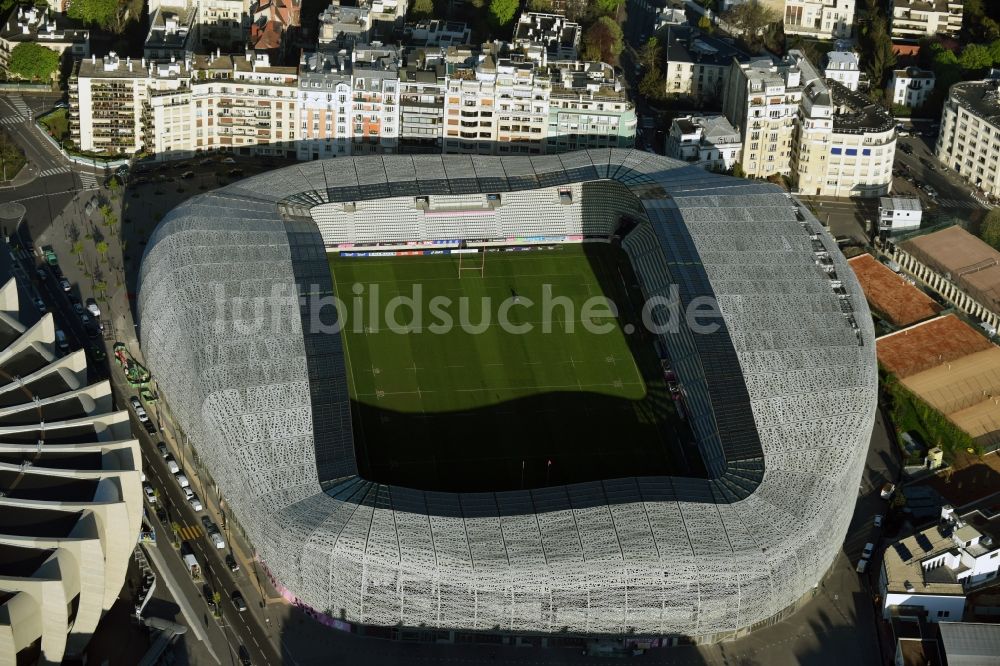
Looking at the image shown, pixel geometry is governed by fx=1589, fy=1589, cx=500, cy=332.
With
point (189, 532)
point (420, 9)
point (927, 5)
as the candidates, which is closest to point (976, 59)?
point (927, 5)

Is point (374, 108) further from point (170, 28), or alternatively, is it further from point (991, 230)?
point (991, 230)

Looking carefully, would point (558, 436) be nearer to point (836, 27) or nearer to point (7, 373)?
point (7, 373)

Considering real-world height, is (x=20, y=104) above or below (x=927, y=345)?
above

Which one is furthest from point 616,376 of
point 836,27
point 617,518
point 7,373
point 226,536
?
point 836,27

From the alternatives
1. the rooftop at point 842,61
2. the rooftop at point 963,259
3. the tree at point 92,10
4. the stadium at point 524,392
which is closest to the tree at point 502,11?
the rooftop at point 842,61

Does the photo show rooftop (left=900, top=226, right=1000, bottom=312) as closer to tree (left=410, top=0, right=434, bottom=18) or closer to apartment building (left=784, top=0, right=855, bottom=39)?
apartment building (left=784, top=0, right=855, bottom=39)
